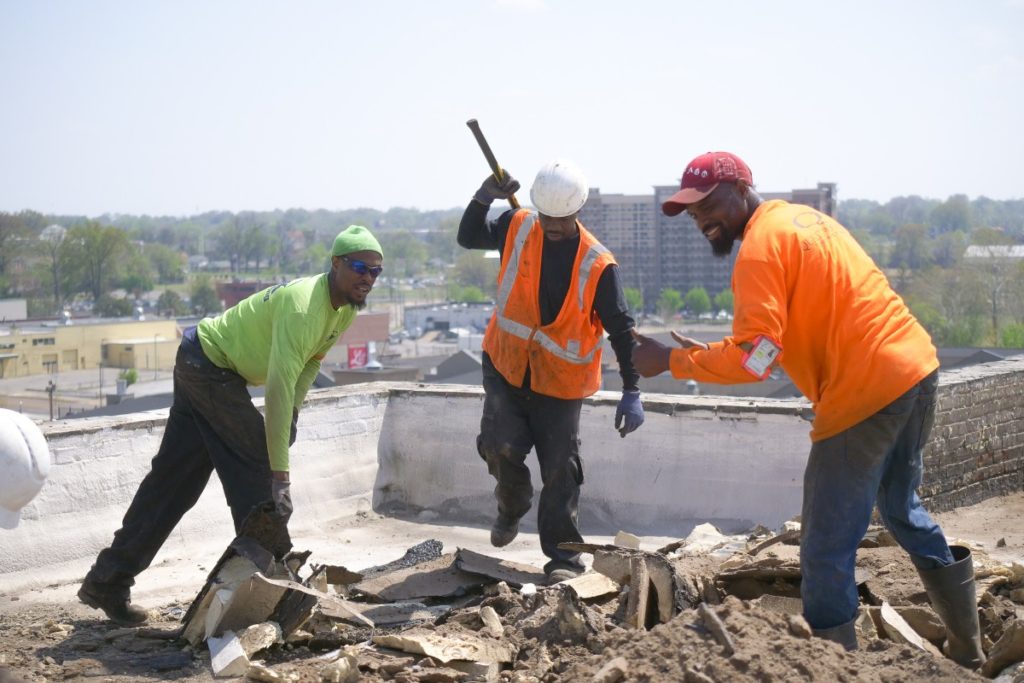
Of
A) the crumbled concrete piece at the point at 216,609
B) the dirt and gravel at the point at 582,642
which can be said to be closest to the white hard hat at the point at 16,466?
the dirt and gravel at the point at 582,642

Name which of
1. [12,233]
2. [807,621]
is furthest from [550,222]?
[12,233]

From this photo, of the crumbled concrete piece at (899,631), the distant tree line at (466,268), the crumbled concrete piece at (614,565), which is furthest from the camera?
the distant tree line at (466,268)

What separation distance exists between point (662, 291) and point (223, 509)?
253 feet

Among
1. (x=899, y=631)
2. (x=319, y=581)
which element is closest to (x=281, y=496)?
A: (x=319, y=581)

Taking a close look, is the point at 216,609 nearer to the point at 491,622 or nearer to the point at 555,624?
the point at 491,622

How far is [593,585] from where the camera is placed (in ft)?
15.9

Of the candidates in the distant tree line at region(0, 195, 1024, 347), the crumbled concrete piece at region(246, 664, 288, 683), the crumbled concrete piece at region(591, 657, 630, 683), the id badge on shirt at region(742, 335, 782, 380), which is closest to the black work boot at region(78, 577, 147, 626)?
the crumbled concrete piece at region(246, 664, 288, 683)

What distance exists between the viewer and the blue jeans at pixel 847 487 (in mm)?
3771

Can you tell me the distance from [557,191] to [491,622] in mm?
1967

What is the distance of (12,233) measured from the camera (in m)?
43.7

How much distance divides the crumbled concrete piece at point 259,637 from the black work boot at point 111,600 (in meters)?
1.03

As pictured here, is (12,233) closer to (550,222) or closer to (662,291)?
(550,222)

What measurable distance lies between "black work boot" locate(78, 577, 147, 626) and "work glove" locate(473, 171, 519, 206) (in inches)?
99.5

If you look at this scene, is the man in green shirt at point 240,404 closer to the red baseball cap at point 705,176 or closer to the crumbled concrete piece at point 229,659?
the crumbled concrete piece at point 229,659
